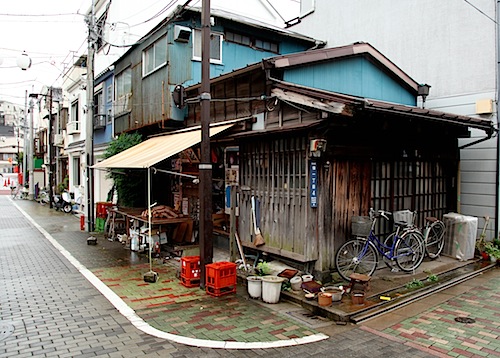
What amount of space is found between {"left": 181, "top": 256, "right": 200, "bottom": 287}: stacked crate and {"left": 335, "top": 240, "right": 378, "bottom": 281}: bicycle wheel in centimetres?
304

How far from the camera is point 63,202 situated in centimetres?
2652

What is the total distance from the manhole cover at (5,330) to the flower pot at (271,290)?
169 inches

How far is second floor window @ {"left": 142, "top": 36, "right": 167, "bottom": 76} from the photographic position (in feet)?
42.7

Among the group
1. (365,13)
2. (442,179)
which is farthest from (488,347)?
(365,13)

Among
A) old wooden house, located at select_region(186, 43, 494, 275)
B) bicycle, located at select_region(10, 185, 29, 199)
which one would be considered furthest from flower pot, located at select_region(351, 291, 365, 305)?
bicycle, located at select_region(10, 185, 29, 199)

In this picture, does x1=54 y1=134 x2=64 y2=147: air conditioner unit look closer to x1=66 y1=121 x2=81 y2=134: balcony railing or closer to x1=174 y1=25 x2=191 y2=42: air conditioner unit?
x1=66 y1=121 x2=81 y2=134: balcony railing

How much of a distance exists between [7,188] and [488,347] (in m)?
63.1

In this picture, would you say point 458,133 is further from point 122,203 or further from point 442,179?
point 122,203

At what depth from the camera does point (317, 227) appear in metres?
8.00

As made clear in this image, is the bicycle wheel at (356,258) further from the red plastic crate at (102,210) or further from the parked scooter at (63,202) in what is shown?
the parked scooter at (63,202)

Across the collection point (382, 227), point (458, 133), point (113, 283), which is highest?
point (458, 133)

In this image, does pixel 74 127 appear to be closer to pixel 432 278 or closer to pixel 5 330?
pixel 5 330

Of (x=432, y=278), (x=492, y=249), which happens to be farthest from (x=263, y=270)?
(x=492, y=249)

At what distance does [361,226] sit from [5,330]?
21.3 feet
